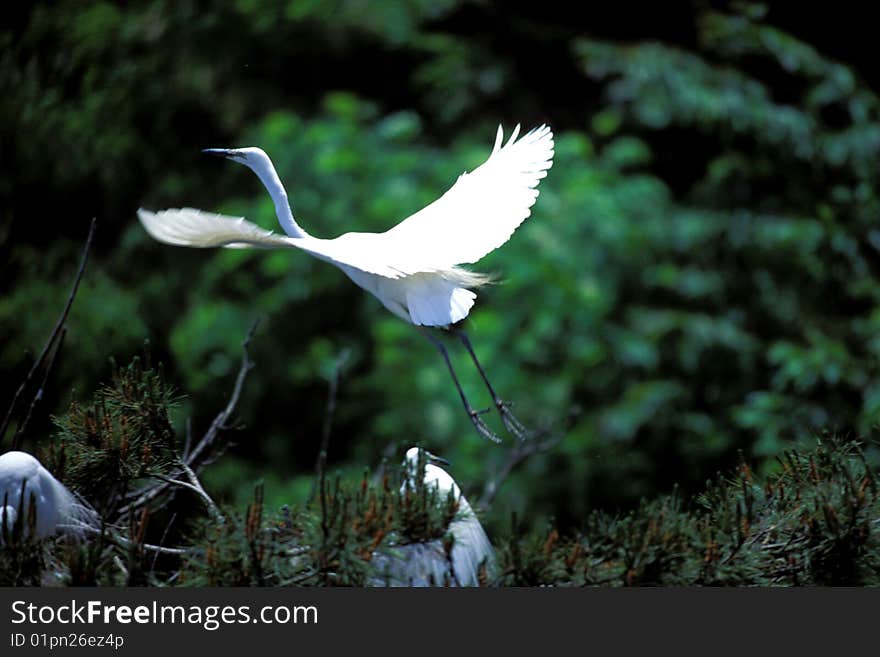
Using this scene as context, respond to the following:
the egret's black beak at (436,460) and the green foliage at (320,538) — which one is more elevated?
the egret's black beak at (436,460)

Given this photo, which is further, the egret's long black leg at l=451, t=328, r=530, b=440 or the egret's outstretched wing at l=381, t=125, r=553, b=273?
the egret's long black leg at l=451, t=328, r=530, b=440

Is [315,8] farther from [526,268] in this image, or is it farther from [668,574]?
[668,574]

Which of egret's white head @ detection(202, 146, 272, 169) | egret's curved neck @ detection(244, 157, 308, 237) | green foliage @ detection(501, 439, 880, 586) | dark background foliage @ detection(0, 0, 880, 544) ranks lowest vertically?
green foliage @ detection(501, 439, 880, 586)

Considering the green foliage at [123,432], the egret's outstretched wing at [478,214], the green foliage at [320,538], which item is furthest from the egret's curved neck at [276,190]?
the green foliage at [320,538]

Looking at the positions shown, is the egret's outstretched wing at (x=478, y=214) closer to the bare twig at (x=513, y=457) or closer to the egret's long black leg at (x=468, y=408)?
the egret's long black leg at (x=468, y=408)

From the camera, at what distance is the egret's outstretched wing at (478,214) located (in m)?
1.36

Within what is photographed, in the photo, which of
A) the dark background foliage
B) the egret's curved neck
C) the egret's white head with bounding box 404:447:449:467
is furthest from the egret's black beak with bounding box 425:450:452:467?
the dark background foliage

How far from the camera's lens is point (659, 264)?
356cm

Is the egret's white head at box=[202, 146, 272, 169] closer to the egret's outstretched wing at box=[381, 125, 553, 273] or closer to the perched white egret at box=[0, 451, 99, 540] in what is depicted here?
the egret's outstretched wing at box=[381, 125, 553, 273]

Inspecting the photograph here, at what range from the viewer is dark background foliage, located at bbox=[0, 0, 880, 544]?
3.31 meters

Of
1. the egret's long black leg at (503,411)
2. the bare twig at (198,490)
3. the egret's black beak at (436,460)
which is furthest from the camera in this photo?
the egret's long black leg at (503,411)

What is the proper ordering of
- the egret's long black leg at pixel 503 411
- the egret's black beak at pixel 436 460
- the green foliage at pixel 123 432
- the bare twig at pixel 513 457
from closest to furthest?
the green foliage at pixel 123 432
the egret's black beak at pixel 436 460
the egret's long black leg at pixel 503 411
the bare twig at pixel 513 457

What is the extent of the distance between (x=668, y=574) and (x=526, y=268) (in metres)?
2.28

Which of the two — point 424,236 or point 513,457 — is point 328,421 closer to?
point 513,457
